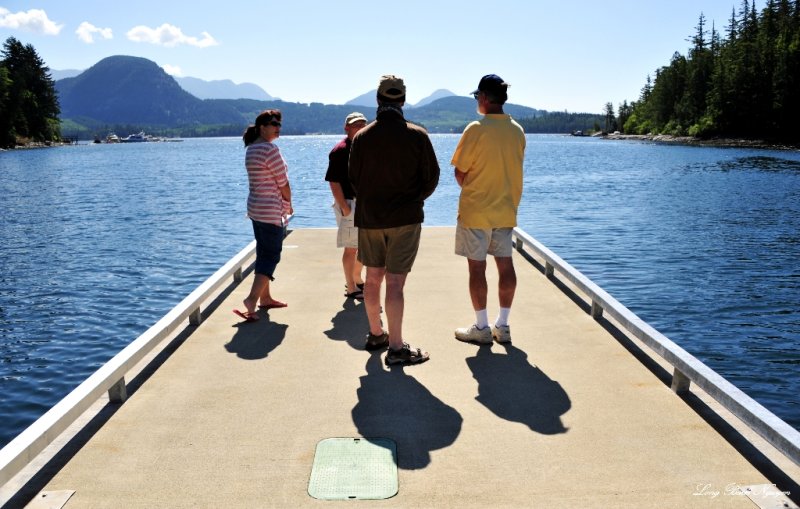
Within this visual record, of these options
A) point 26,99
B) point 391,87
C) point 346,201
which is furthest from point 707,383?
point 26,99

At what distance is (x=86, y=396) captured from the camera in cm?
423

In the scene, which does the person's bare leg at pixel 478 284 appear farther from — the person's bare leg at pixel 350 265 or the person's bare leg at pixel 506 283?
the person's bare leg at pixel 350 265

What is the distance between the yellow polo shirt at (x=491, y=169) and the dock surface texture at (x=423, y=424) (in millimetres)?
1155

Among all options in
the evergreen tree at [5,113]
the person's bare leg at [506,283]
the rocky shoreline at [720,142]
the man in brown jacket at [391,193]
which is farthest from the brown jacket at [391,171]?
the evergreen tree at [5,113]

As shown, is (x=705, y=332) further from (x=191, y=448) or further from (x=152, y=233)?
(x=152, y=233)

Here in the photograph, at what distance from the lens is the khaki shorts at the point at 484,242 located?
5840 millimetres

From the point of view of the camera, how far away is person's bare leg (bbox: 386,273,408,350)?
17.8 feet

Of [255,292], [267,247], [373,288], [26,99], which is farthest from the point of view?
[26,99]

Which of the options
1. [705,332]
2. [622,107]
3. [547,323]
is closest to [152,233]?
[705,332]

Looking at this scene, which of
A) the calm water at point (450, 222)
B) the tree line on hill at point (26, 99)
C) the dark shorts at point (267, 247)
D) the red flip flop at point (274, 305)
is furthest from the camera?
the tree line on hill at point (26, 99)

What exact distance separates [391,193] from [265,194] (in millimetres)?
1951

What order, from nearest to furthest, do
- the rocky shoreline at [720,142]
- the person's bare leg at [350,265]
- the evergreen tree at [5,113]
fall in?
the person's bare leg at [350,265]
the rocky shoreline at [720,142]
the evergreen tree at [5,113]

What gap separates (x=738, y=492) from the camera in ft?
11.2

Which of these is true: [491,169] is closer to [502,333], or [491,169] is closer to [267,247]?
[502,333]
